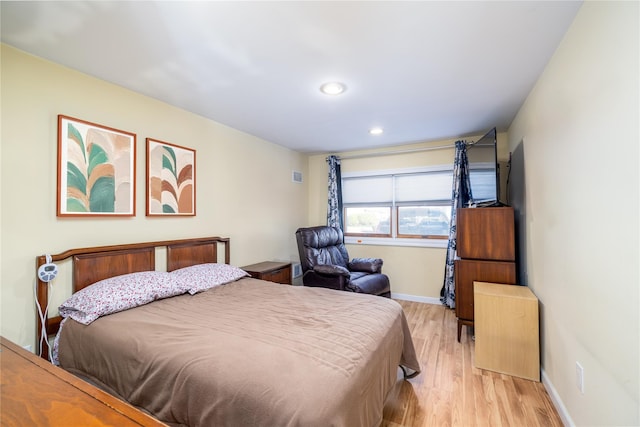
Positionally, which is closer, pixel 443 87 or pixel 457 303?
pixel 443 87

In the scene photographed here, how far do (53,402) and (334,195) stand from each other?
13.6 ft

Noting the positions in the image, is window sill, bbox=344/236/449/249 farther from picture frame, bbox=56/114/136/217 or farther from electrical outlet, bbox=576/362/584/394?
picture frame, bbox=56/114/136/217

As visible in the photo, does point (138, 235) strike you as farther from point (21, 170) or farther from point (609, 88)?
point (609, 88)

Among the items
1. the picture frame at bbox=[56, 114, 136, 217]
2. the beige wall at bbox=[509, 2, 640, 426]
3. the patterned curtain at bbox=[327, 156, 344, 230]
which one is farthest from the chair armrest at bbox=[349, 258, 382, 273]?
the picture frame at bbox=[56, 114, 136, 217]

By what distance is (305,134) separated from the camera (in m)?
3.78

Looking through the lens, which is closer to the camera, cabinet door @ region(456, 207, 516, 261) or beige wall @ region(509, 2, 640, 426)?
beige wall @ region(509, 2, 640, 426)

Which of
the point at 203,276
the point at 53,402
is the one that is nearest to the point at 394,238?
the point at 203,276

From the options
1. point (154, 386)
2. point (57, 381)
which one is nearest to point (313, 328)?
point (154, 386)

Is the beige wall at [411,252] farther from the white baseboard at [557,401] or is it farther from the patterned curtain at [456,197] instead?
the white baseboard at [557,401]

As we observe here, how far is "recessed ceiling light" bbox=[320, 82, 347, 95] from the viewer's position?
234 centimetres

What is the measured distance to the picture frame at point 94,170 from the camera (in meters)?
2.04

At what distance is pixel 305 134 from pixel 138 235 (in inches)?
90.1

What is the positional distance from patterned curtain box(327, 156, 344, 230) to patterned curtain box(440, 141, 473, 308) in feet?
5.63

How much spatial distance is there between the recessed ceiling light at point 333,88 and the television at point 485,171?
1582 mm
